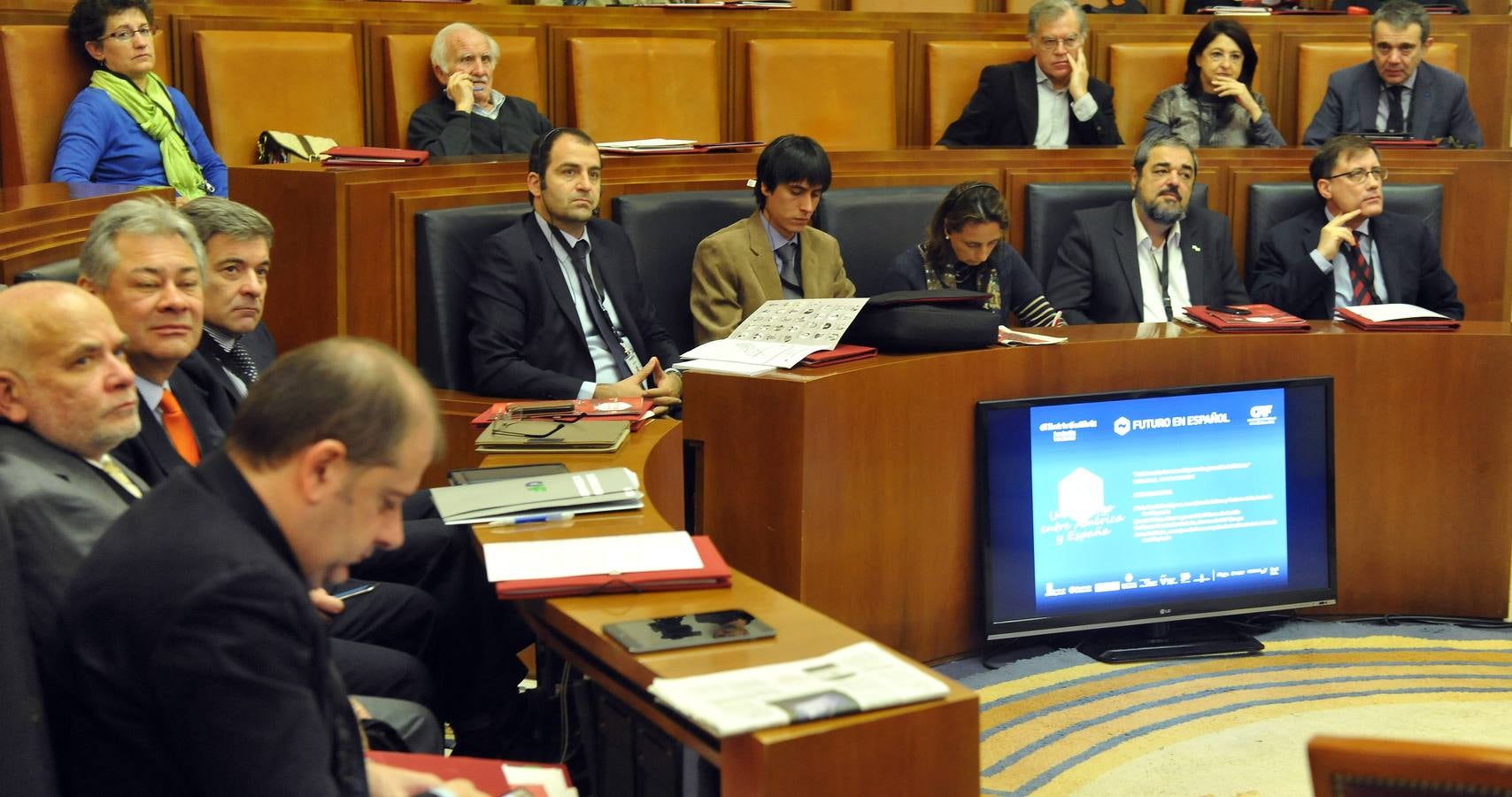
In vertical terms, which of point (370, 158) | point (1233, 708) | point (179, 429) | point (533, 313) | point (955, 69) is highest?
point (955, 69)

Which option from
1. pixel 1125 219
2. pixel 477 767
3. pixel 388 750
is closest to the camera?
pixel 477 767

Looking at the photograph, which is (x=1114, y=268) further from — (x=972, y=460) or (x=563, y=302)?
(x=563, y=302)

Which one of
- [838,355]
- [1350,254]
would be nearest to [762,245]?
[838,355]

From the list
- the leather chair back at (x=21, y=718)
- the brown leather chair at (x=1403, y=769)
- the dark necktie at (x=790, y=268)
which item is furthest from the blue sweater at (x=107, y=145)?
the brown leather chair at (x=1403, y=769)

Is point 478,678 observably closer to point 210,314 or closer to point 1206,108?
point 210,314

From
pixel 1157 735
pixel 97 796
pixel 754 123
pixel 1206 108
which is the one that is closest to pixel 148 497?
pixel 97 796

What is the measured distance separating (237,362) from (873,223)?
193 cm

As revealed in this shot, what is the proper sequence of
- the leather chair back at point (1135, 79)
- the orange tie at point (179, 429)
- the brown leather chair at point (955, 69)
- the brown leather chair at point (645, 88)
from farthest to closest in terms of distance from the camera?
the leather chair back at point (1135, 79), the brown leather chair at point (955, 69), the brown leather chair at point (645, 88), the orange tie at point (179, 429)

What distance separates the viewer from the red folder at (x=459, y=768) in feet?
5.43

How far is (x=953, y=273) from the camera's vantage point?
376 centimetres

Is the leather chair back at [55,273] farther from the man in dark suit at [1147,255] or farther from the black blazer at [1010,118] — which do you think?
the black blazer at [1010,118]

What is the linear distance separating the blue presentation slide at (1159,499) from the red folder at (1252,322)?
0.17 meters

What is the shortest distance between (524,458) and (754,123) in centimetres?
240

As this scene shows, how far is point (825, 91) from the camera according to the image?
481 centimetres
